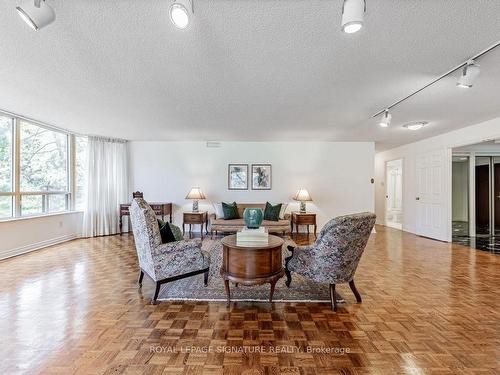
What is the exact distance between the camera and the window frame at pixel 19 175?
4.42m

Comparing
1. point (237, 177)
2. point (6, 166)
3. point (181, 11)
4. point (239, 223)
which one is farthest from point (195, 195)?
point (181, 11)

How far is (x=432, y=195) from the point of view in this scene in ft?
20.0

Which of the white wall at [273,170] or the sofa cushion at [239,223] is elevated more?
the white wall at [273,170]

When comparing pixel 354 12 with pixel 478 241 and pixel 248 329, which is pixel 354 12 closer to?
pixel 248 329

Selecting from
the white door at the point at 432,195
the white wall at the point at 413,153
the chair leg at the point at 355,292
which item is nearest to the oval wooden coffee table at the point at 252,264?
the chair leg at the point at 355,292

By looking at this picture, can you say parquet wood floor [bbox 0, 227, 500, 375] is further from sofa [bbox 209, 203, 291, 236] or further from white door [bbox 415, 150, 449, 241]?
white door [bbox 415, 150, 449, 241]

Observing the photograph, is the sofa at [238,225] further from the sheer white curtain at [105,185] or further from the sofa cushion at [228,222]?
the sheer white curtain at [105,185]

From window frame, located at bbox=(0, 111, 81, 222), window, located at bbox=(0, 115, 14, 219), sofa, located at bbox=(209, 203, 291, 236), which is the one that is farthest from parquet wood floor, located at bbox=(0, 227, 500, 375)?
sofa, located at bbox=(209, 203, 291, 236)

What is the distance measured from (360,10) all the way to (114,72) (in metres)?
2.48

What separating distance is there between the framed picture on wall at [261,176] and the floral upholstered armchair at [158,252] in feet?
13.3

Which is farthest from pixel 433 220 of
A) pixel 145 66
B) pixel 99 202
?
pixel 99 202

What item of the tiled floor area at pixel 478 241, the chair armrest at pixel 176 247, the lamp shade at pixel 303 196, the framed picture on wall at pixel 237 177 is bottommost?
the tiled floor area at pixel 478 241

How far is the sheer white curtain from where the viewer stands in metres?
5.96

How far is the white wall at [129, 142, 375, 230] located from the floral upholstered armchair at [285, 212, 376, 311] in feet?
13.9
